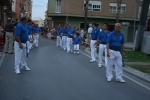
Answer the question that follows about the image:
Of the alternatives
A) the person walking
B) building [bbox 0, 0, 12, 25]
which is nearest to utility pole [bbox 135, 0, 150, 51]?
the person walking

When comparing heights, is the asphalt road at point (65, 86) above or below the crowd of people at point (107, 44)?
below

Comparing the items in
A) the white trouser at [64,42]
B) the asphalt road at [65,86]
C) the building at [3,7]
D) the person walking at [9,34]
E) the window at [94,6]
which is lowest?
the asphalt road at [65,86]

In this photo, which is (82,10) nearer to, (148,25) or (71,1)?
(71,1)

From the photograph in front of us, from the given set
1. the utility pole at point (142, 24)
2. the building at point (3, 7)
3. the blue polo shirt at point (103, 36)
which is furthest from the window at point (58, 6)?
the blue polo shirt at point (103, 36)

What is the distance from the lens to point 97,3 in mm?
45750

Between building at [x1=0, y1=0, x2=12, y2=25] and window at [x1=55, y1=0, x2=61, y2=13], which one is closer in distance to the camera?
building at [x1=0, y1=0, x2=12, y2=25]

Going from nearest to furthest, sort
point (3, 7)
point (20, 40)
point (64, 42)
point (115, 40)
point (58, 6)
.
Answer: point (115, 40)
point (20, 40)
point (64, 42)
point (3, 7)
point (58, 6)

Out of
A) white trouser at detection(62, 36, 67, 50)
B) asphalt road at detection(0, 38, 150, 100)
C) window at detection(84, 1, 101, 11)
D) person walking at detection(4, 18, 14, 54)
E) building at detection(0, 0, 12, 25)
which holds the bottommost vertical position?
asphalt road at detection(0, 38, 150, 100)

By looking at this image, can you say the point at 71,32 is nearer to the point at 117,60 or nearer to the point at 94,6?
the point at 117,60

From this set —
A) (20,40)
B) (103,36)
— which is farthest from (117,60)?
(20,40)

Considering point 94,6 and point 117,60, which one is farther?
point 94,6

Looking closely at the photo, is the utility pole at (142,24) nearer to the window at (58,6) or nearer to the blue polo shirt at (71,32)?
the blue polo shirt at (71,32)

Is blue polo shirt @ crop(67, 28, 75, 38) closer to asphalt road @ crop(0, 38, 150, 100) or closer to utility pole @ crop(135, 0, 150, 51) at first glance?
utility pole @ crop(135, 0, 150, 51)

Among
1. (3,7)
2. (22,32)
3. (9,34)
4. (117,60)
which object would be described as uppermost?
(3,7)
